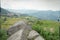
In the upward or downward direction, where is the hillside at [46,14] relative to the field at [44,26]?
upward

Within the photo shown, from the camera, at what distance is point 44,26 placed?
9.26 ft

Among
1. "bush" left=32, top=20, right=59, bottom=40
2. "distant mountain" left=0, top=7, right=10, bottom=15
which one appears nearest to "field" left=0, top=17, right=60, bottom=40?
"bush" left=32, top=20, right=59, bottom=40

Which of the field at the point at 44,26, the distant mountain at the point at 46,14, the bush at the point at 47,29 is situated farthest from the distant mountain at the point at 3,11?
the bush at the point at 47,29

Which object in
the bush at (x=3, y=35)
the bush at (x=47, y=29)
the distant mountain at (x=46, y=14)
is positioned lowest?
the bush at (x=3, y=35)

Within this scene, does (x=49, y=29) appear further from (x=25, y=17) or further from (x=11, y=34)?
(x=11, y=34)

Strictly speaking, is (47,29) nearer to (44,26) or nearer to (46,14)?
(44,26)

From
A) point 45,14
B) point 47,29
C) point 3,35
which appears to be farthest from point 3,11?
point 47,29

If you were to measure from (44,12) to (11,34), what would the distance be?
85 centimetres

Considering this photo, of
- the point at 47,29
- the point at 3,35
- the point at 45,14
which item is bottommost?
the point at 3,35

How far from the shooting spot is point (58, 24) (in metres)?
2.81

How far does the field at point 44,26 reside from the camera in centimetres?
278

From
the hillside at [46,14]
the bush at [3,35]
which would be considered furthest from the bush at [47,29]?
the bush at [3,35]

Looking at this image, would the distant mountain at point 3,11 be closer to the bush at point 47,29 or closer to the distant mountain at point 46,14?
the distant mountain at point 46,14

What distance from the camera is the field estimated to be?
2779mm
